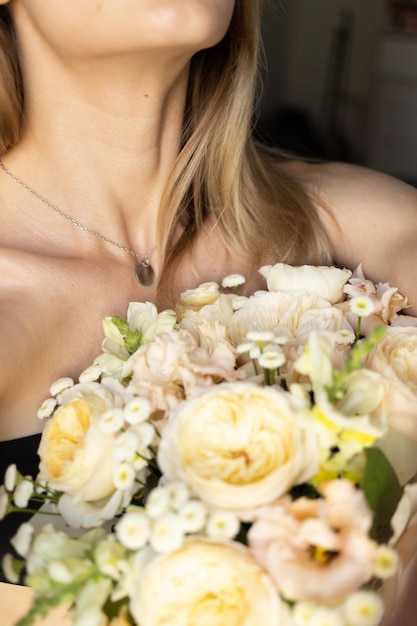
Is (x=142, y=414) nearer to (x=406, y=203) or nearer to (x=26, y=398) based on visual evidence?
(x=26, y=398)

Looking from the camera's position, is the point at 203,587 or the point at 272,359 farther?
the point at 272,359

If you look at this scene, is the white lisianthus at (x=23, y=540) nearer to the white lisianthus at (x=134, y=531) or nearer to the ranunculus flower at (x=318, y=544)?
the white lisianthus at (x=134, y=531)

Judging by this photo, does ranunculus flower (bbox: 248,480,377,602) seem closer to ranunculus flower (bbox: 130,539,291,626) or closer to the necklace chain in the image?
ranunculus flower (bbox: 130,539,291,626)

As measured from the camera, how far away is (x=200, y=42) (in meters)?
1.14

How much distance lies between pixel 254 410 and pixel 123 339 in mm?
321

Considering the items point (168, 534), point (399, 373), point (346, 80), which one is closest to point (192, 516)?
point (168, 534)

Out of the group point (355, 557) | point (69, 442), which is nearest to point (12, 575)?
point (69, 442)

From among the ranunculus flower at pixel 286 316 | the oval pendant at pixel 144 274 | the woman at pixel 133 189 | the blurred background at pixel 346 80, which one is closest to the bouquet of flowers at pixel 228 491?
the ranunculus flower at pixel 286 316

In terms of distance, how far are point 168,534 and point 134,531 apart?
0.11ft

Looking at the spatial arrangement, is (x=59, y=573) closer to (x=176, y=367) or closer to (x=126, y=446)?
(x=126, y=446)

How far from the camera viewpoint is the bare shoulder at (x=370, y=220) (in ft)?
4.61

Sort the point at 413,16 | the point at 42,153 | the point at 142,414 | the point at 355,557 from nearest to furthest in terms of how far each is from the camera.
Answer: the point at 355,557 < the point at 142,414 < the point at 42,153 < the point at 413,16

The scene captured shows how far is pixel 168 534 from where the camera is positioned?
0.61 m

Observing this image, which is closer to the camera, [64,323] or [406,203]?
[64,323]
